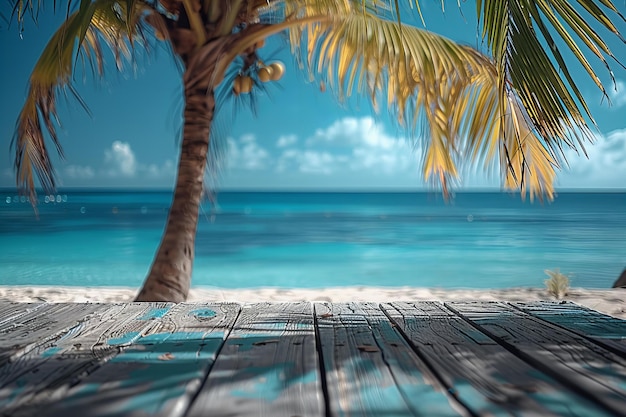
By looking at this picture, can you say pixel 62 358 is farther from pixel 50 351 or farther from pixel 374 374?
pixel 374 374

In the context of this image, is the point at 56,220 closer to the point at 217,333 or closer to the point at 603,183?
the point at 217,333

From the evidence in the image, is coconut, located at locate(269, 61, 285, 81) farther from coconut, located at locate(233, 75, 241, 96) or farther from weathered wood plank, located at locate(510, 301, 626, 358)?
weathered wood plank, located at locate(510, 301, 626, 358)

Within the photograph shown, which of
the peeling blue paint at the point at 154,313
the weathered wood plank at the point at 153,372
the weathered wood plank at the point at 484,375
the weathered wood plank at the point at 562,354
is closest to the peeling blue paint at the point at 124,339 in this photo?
the weathered wood plank at the point at 153,372

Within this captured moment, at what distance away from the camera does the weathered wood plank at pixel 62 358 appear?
66cm

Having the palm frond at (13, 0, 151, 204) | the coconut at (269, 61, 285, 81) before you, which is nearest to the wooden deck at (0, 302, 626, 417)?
the palm frond at (13, 0, 151, 204)

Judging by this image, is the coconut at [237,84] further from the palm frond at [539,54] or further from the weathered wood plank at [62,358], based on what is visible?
the weathered wood plank at [62,358]

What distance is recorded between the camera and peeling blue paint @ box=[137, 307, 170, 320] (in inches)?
43.2

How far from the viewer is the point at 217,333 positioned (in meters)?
0.97

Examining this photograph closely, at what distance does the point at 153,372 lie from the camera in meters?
0.75

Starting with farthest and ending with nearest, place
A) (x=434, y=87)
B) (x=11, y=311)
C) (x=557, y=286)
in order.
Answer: (x=557, y=286), (x=434, y=87), (x=11, y=311)

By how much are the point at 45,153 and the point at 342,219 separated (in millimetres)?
14959

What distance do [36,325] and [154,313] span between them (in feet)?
0.68

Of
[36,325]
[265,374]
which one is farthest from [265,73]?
[265,374]

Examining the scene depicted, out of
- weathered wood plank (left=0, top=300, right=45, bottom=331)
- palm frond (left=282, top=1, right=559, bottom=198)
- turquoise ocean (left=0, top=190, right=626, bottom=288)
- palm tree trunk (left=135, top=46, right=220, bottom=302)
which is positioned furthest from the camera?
turquoise ocean (left=0, top=190, right=626, bottom=288)
